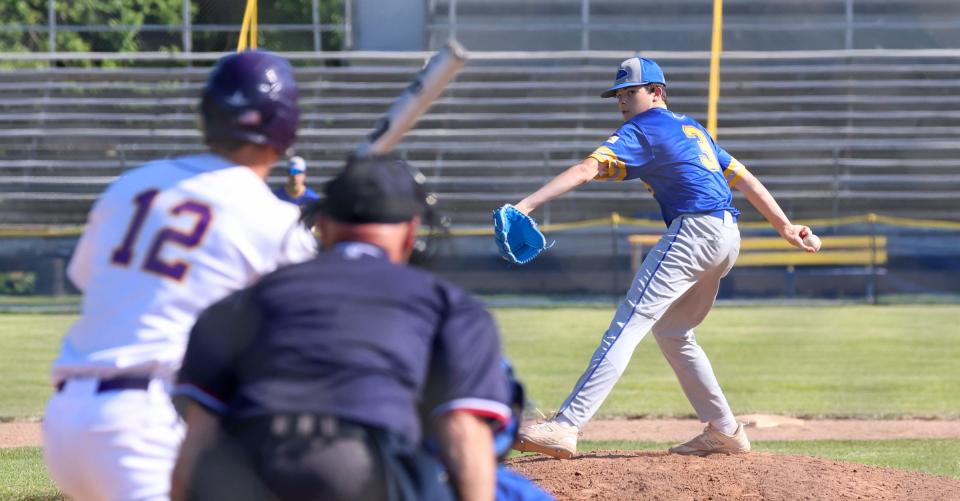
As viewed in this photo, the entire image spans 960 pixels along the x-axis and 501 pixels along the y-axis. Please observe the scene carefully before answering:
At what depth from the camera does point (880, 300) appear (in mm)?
20031

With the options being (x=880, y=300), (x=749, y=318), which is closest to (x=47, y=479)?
(x=749, y=318)

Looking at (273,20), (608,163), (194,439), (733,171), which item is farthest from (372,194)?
(273,20)

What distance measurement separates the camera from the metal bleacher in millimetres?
23609

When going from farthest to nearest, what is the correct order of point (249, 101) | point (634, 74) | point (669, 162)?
point (634, 74)
point (669, 162)
point (249, 101)

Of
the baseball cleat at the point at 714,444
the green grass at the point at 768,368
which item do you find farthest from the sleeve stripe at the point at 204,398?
the baseball cleat at the point at 714,444

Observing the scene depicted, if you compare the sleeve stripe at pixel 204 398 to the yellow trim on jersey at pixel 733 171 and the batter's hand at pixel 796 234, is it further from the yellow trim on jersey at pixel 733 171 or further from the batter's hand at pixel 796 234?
the batter's hand at pixel 796 234

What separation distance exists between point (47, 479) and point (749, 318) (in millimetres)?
12379

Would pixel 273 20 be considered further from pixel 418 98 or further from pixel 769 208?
pixel 418 98

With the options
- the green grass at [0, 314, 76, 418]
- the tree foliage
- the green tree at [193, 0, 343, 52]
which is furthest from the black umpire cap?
the tree foliage

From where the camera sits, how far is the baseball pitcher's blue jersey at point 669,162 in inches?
263

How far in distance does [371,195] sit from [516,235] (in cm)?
367

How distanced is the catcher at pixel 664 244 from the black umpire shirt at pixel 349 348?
11.8 ft

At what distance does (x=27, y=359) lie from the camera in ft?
44.0

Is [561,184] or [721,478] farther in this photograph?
[561,184]
